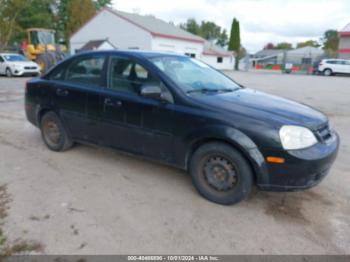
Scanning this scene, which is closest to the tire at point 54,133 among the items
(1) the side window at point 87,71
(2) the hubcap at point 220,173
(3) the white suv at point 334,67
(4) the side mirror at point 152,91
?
(1) the side window at point 87,71

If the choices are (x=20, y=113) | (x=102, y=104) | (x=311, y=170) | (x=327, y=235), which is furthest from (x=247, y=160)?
(x=20, y=113)

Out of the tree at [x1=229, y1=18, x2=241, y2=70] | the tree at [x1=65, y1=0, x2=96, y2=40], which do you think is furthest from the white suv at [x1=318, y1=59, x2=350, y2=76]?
the tree at [x1=65, y1=0, x2=96, y2=40]

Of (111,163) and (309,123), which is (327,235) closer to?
(309,123)

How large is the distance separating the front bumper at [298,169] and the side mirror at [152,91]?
1.34 metres

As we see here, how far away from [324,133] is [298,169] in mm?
648

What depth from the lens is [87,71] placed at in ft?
12.9

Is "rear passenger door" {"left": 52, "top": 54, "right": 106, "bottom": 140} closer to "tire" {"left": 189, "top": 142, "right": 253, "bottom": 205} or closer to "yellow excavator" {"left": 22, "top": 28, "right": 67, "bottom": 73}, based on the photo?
"tire" {"left": 189, "top": 142, "right": 253, "bottom": 205}

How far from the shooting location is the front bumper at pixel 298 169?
2613 millimetres

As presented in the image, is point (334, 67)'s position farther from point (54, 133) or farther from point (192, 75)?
point (54, 133)

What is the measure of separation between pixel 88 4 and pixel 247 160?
137 feet

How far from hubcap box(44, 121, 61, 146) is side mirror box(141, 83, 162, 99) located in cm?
198

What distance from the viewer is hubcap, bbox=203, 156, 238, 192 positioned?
2.94 m

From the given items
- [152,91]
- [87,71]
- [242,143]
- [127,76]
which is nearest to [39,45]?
[87,71]

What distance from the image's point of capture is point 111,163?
409cm
